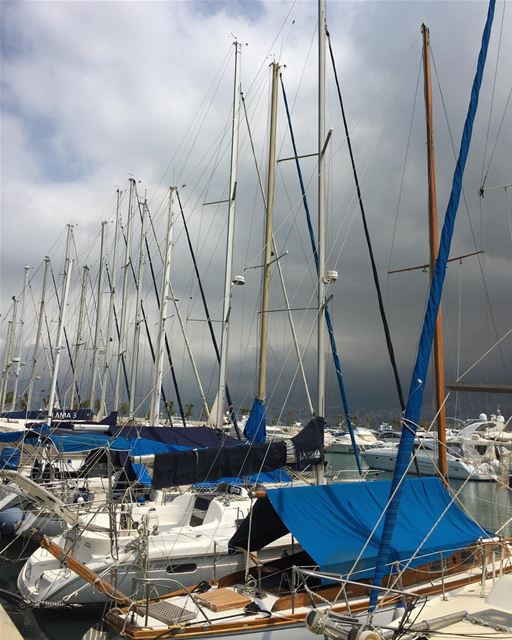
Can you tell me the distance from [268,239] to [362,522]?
12.6m

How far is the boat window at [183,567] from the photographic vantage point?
43.9 ft

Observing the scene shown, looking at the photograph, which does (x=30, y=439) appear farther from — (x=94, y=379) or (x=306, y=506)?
(x=94, y=379)

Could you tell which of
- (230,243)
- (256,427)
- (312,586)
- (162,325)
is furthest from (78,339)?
(312,586)

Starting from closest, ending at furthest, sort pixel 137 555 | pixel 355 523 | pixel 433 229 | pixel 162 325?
pixel 355 523 < pixel 137 555 < pixel 433 229 < pixel 162 325

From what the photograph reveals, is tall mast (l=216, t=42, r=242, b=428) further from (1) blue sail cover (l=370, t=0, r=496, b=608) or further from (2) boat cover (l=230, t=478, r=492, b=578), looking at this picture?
(1) blue sail cover (l=370, t=0, r=496, b=608)

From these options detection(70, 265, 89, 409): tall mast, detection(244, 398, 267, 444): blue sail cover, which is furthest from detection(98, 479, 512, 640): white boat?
detection(70, 265, 89, 409): tall mast

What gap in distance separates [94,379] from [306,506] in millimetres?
35412

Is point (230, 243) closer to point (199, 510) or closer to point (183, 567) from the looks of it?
point (199, 510)

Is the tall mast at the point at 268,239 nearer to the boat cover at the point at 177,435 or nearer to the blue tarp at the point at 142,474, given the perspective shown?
the boat cover at the point at 177,435

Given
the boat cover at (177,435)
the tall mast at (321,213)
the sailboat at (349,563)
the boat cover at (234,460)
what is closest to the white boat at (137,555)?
the boat cover at (234,460)

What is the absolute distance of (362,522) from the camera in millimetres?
10609

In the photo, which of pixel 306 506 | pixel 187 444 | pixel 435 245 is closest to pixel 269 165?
pixel 435 245

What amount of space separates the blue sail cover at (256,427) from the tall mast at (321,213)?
9.02 ft

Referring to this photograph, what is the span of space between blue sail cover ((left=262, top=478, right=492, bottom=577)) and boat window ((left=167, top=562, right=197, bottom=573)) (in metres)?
2.91
